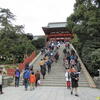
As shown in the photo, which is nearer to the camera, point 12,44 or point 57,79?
point 57,79

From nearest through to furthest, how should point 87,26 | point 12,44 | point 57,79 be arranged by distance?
point 57,79 → point 87,26 → point 12,44

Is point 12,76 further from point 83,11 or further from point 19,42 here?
point 19,42

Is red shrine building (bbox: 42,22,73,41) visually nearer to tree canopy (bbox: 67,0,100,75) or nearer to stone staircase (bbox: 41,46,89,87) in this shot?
tree canopy (bbox: 67,0,100,75)

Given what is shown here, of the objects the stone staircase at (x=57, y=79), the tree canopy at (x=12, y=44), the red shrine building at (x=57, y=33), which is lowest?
the stone staircase at (x=57, y=79)

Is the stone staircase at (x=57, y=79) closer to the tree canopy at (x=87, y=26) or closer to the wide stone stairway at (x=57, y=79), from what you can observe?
the wide stone stairway at (x=57, y=79)

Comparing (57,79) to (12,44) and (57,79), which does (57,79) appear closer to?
(57,79)

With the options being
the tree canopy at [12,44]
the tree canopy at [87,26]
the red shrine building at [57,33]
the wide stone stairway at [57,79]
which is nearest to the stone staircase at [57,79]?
the wide stone stairway at [57,79]

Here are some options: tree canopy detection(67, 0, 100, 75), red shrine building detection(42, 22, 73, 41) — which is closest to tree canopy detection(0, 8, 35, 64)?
tree canopy detection(67, 0, 100, 75)

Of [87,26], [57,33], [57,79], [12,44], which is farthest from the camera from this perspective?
[57,33]

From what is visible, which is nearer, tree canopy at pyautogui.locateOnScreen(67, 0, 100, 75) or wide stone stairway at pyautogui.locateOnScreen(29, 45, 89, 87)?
wide stone stairway at pyautogui.locateOnScreen(29, 45, 89, 87)

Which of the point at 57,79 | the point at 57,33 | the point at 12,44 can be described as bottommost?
the point at 57,79

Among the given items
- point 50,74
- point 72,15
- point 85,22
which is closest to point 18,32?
point 72,15

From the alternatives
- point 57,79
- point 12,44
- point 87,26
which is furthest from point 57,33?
point 57,79

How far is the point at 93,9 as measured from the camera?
1232 inches
